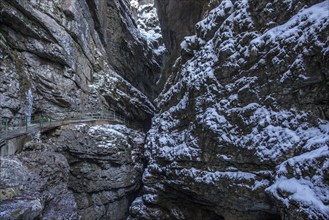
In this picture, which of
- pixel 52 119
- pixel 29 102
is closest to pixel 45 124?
pixel 29 102

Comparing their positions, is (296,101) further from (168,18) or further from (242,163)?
(168,18)

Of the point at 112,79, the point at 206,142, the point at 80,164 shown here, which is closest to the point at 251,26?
the point at 206,142

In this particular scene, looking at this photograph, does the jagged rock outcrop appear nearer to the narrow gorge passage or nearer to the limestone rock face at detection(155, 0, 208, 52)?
the narrow gorge passage

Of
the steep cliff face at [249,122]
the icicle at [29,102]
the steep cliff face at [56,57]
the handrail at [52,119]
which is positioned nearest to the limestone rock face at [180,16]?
the steep cliff face at [249,122]

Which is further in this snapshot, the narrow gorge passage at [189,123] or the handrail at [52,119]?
the handrail at [52,119]

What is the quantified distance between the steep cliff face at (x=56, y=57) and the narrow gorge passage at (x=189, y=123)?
3.7 inches

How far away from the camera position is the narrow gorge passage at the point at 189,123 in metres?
7.25

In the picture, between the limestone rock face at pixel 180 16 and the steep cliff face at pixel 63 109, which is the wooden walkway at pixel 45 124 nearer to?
the steep cliff face at pixel 63 109

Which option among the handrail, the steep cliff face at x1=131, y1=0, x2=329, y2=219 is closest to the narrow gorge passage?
the steep cliff face at x1=131, y1=0, x2=329, y2=219

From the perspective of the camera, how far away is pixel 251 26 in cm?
964

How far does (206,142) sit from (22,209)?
7.16 metres

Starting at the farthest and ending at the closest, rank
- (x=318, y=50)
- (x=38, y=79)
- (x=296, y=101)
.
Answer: (x=38, y=79)
(x=296, y=101)
(x=318, y=50)

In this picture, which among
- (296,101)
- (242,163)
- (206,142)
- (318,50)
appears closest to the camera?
(318,50)

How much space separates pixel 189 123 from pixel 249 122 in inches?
146
